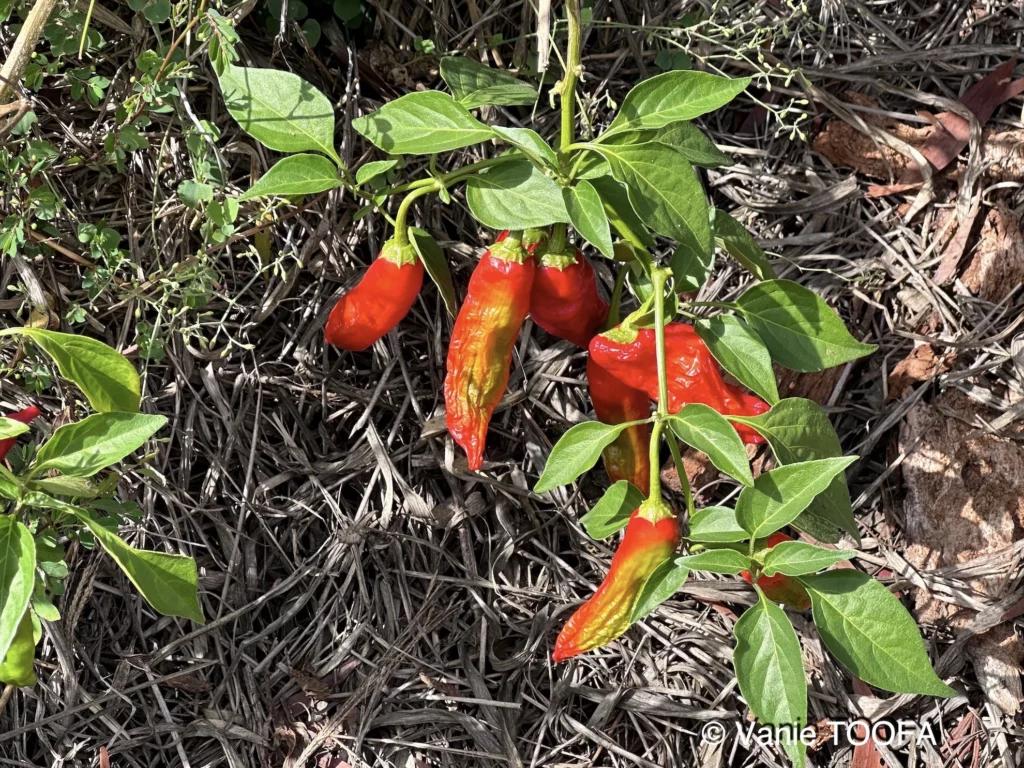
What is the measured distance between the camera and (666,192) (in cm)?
136

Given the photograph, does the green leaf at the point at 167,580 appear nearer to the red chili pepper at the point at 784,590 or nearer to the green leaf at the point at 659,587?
the green leaf at the point at 659,587

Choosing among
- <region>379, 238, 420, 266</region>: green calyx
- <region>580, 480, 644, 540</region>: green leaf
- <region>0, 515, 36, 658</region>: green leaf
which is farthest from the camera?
<region>379, 238, 420, 266</region>: green calyx

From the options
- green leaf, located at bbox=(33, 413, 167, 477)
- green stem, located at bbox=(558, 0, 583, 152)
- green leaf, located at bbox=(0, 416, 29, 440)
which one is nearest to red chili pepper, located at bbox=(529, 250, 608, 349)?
green stem, located at bbox=(558, 0, 583, 152)

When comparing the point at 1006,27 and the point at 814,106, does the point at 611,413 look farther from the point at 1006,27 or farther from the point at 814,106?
the point at 1006,27

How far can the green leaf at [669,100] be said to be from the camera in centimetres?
142

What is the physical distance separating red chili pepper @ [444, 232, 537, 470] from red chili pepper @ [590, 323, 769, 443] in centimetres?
17

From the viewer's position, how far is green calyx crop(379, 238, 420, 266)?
5.56 feet

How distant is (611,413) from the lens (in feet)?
5.91

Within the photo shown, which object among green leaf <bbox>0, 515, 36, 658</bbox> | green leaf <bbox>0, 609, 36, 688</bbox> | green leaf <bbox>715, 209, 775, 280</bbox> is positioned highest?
green leaf <bbox>715, 209, 775, 280</bbox>

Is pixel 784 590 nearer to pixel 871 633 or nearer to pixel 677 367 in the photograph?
pixel 871 633

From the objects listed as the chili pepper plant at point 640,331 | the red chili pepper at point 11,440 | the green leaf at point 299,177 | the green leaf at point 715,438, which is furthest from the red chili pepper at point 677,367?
the red chili pepper at point 11,440

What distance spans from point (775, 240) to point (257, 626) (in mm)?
1435

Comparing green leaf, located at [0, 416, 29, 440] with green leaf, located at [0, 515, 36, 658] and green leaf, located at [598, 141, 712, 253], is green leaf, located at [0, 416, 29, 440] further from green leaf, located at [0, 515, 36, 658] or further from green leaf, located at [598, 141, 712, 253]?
green leaf, located at [598, 141, 712, 253]

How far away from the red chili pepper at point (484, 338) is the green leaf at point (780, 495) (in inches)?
20.7
